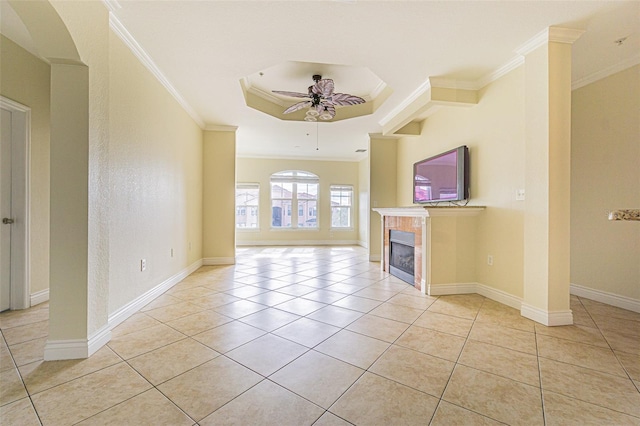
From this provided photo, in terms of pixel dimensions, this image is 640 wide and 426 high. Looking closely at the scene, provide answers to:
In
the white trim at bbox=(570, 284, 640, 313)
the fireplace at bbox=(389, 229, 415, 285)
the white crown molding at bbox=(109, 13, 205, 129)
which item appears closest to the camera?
the white crown molding at bbox=(109, 13, 205, 129)

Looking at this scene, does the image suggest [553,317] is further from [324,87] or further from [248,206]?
[248,206]

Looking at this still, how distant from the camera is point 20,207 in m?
2.71

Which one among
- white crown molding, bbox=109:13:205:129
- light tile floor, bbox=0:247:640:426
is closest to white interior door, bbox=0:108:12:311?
light tile floor, bbox=0:247:640:426

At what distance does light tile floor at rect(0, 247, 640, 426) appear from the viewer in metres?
1.31

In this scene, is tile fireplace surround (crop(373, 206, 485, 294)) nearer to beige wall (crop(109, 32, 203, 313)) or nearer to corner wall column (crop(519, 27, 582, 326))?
corner wall column (crop(519, 27, 582, 326))

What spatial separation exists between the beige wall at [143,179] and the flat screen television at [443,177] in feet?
12.2

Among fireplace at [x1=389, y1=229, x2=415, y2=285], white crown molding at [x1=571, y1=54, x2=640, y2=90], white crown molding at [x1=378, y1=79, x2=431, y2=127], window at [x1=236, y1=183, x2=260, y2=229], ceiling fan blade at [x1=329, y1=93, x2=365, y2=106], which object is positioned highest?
white crown molding at [x1=378, y1=79, x2=431, y2=127]

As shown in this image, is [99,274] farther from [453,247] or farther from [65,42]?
[453,247]

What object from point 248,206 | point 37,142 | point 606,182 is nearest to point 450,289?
point 606,182

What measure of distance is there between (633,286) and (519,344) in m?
1.88

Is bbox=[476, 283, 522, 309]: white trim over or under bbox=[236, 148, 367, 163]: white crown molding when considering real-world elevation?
under

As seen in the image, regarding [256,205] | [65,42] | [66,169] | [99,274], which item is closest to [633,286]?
[99,274]

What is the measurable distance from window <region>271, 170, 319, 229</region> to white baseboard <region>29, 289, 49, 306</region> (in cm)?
543

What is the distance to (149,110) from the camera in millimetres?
2904
